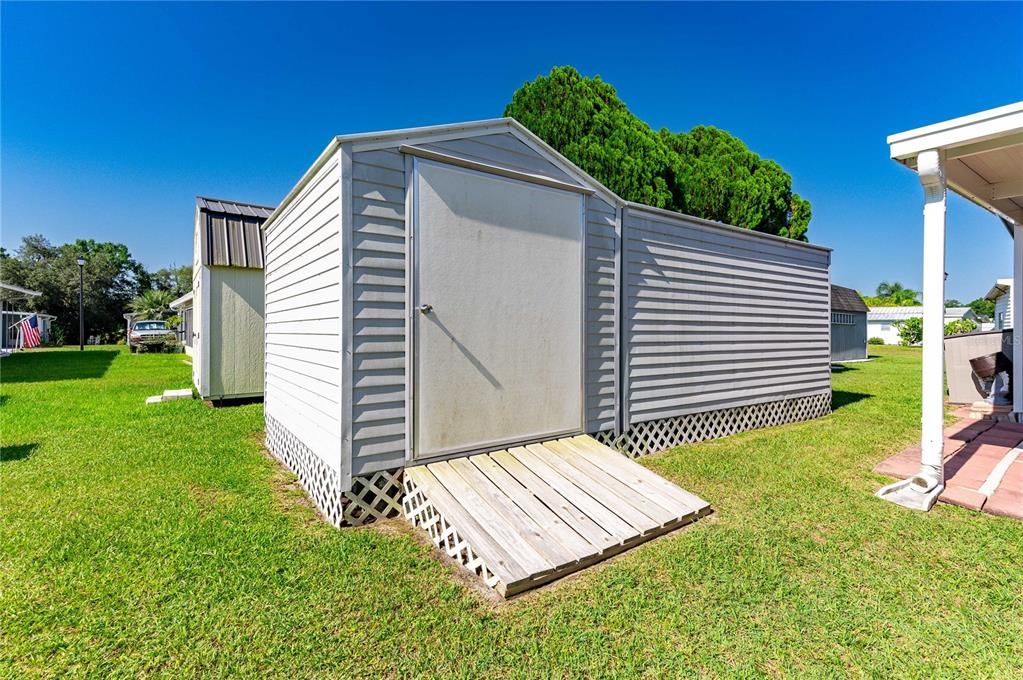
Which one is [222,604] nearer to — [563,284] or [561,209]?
[563,284]

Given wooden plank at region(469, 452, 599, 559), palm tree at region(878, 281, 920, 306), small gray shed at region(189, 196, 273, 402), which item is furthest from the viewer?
palm tree at region(878, 281, 920, 306)

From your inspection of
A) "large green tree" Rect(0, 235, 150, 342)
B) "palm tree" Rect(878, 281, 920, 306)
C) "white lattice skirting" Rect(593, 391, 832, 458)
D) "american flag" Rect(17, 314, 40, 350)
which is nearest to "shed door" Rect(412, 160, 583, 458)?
"white lattice skirting" Rect(593, 391, 832, 458)

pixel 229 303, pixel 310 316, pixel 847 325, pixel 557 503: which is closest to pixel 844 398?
pixel 557 503

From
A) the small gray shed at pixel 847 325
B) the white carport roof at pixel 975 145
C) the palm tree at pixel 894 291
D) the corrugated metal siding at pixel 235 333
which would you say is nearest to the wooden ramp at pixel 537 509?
the white carport roof at pixel 975 145

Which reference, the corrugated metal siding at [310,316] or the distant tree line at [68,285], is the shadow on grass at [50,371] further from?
the distant tree line at [68,285]

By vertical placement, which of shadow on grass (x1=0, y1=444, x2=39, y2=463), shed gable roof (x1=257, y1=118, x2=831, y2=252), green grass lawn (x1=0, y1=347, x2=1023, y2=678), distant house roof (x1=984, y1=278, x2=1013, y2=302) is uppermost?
distant house roof (x1=984, y1=278, x2=1013, y2=302)

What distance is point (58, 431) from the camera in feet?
18.8

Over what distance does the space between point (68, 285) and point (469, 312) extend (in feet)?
125

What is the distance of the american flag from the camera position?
20.9 meters

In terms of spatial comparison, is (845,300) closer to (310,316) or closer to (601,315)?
(601,315)

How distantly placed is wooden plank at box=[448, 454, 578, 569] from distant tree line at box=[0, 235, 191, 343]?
32.7 m

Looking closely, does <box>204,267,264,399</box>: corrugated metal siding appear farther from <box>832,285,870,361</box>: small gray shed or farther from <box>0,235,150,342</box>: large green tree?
<box>0,235,150,342</box>: large green tree

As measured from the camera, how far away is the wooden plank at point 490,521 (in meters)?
2.46

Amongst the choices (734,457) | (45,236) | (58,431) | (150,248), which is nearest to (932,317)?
(734,457)
